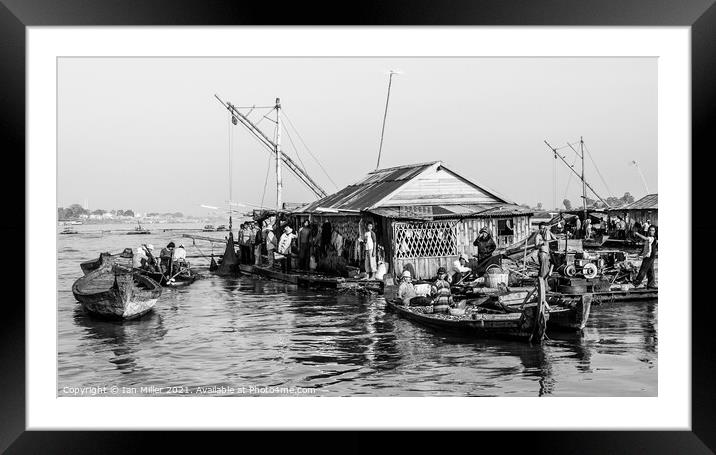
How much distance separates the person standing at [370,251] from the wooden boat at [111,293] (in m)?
4.36

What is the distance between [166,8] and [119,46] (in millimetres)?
1300

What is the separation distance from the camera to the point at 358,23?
7.61 metres

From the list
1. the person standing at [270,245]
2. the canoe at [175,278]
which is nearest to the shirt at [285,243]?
the person standing at [270,245]

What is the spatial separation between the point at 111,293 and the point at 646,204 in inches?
326

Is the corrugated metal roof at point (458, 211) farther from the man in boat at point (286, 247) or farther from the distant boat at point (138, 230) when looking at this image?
the distant boat at point (138, 230)

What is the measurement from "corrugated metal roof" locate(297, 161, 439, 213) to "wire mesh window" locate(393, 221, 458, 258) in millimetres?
846

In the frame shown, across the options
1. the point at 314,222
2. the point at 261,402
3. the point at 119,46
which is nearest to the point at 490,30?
the point at 119,46

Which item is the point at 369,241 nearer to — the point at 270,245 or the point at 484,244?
the point at 484,244

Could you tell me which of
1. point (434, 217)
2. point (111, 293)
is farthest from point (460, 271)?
point (111, 293)

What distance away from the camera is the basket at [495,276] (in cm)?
1218

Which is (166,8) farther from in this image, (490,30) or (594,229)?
(594,229)

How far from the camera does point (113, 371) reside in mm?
9398

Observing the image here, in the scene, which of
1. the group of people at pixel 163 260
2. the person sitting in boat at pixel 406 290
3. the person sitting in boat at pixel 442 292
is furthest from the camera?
the group of people at pixel 163 260

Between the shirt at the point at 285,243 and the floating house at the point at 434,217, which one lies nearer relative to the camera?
the floating house at the point at 434,217
